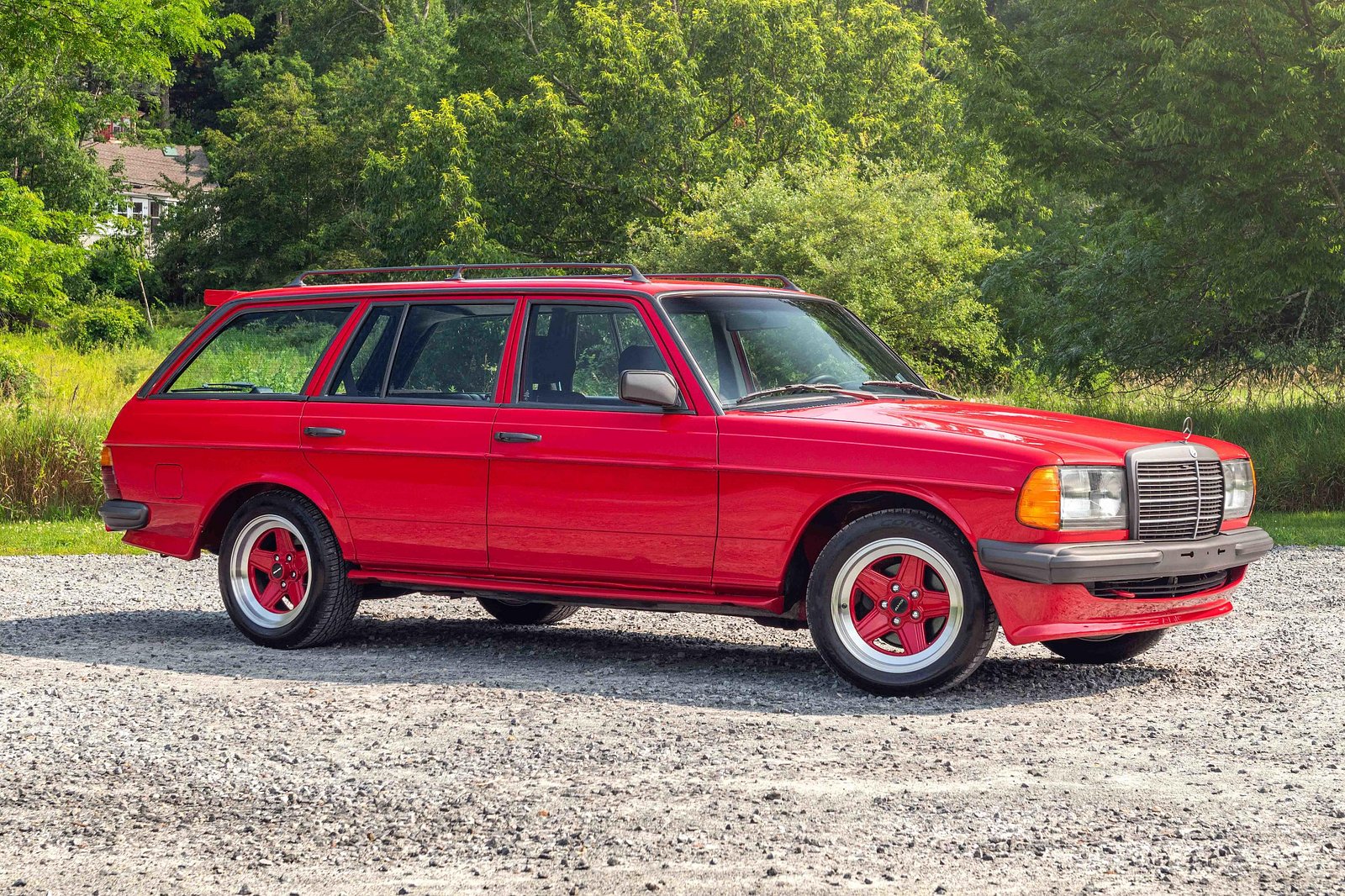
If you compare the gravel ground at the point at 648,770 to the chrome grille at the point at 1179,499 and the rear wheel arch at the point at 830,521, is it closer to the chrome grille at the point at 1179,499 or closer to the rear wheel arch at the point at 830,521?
the rear wheel arch at the point at 830,521

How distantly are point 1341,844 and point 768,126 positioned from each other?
3542 cm

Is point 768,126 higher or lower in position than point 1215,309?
higher

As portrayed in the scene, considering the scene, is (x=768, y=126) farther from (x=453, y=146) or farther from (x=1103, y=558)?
(x=1103, y=558)

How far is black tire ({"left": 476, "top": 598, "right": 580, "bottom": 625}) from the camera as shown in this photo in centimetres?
947

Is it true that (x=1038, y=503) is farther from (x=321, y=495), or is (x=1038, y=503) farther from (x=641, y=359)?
(x=321, y=495)

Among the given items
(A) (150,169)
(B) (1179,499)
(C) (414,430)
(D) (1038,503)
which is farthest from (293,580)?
(A) (150,169)

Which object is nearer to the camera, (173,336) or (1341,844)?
(1341,844)

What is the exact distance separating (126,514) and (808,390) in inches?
160

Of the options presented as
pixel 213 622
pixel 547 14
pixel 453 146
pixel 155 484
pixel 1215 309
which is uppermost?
pixel 547 14

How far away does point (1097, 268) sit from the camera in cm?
2464

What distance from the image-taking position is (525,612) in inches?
376

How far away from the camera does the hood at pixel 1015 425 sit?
265 inches

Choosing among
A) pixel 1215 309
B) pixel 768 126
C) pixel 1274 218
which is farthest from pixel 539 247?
pixel 1274 218

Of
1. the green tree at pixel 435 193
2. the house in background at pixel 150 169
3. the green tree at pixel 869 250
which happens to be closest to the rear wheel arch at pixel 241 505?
the green tree at pixel 869 250
